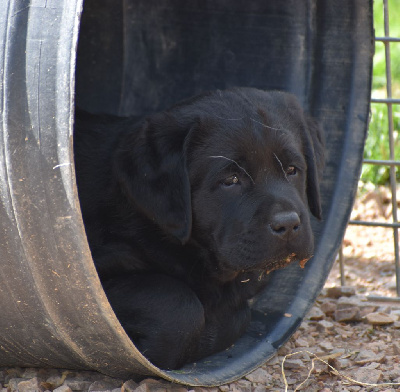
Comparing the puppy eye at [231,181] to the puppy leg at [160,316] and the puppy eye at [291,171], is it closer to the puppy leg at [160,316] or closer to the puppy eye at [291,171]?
the puppy eye at [291,171]

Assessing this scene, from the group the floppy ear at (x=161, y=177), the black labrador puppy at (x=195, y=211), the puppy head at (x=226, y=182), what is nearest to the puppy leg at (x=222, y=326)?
the black labrador puppy at (x=195, y=211)

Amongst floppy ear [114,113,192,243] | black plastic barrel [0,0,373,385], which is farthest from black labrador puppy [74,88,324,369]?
black plastic barrel [0,0,373,385]

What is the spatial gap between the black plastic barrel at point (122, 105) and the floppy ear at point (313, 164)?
375 mm

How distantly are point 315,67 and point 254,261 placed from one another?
1383 mm

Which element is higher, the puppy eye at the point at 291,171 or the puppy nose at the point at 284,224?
the puppy eye at the point at 291,171

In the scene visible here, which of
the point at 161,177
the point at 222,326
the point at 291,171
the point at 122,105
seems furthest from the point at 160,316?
the point at 122,105

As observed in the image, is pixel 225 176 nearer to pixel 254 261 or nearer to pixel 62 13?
pixel 254 261

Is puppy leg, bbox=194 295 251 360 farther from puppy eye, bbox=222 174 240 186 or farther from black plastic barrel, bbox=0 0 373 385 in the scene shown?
puppy eye, bbox=222 174 240 186

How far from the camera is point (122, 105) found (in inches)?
179

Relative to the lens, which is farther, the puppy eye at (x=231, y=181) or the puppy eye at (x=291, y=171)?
the puppy eye at (x=291, y=171)

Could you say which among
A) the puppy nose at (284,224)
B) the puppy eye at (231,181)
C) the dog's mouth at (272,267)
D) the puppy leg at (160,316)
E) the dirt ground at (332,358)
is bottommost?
the dirt ground at (332,358)

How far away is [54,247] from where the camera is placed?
2283 millimetres

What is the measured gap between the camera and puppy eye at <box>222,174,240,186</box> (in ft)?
9.70

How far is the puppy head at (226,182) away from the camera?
287 centimetres
